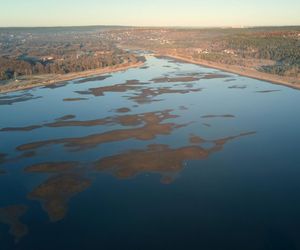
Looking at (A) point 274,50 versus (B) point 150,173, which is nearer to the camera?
(B) point 150,173

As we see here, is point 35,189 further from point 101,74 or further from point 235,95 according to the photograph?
point 101,74

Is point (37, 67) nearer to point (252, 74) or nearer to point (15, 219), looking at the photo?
point (252, 74)

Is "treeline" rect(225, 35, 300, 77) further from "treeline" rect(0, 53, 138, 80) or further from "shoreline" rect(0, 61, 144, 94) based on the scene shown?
"treeline" rect(0, 53, 138, 80)

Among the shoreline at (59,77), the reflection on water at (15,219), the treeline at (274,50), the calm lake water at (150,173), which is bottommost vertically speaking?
the shoreline at (59,77)

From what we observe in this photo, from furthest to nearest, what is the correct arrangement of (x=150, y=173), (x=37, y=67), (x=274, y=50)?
1. (x=274, y=50)
2. (x=37, y=67)
3. (x=150, y=173)

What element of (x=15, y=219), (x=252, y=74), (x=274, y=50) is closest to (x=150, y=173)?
(x=15, y=219)

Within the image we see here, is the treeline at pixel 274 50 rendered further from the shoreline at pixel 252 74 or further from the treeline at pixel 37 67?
the treeline at pixel 37 67

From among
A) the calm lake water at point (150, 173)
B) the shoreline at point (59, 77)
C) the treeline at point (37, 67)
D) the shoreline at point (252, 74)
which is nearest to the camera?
the calm lake water at point (150, 173)

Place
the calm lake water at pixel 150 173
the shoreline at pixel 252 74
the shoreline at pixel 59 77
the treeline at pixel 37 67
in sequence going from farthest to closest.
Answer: the treeline at pixel 37 67
the shoreline at pixel 252 74
the shoreline at pixel 59 77
the calm lake water at pixel 150 173

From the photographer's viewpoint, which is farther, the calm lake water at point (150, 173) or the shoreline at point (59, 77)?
the shoreline at point (59, 77)

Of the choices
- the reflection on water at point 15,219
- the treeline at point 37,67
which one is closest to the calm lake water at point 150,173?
the reflection on water at point 15,219
